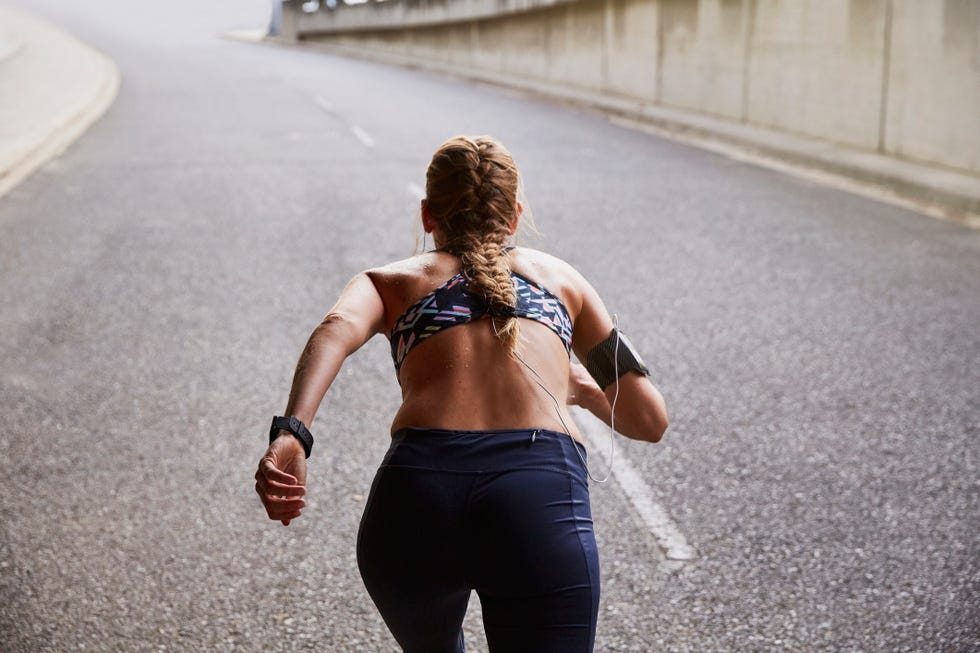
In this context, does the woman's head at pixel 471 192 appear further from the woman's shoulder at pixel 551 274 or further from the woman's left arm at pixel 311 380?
the woman's left arm at pixel 311 380

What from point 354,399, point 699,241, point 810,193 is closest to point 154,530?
point 354,399

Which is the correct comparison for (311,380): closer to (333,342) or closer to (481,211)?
(333,342)

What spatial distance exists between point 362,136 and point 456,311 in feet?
50.3

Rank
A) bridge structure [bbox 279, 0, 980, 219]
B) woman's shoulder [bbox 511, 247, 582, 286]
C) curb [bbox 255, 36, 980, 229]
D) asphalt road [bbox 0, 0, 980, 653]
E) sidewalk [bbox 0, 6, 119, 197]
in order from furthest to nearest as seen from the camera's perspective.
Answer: sidewalk [bbox 0, 6, 119, 197] < bridge structure [bbox 279, 0, 980, 219] < curb [bbox 255, 36, 980, 229] < asphalt road [bbox 0, 0, 980, 653] < woman's shoulder [bbox 511, 247, 582, 286]

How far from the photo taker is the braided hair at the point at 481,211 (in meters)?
2.58

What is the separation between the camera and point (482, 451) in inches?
96.2

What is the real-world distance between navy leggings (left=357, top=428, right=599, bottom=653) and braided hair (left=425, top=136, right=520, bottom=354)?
0.89ft

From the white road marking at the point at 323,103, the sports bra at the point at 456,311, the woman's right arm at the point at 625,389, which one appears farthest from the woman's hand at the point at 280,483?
the white road marking at the point at 323,103

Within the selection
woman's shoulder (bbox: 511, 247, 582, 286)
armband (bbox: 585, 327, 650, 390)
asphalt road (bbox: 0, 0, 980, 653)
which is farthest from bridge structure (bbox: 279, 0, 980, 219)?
woman's shoulder (bbox: 511, 247, 582, 286)

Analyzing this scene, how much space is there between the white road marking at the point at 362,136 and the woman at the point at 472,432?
14.1m

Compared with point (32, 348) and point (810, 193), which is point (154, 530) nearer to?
point (32, 348)

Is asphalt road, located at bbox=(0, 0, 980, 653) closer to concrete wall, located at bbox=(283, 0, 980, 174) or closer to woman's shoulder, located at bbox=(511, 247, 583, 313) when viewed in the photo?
woman's shoulder, located at bbox=(511, 247, 583, 313)

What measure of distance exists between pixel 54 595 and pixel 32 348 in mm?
3461

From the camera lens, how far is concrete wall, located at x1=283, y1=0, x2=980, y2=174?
40.6 feet
